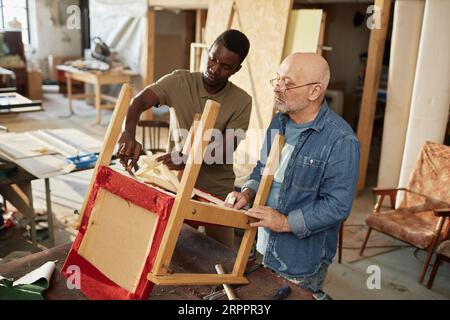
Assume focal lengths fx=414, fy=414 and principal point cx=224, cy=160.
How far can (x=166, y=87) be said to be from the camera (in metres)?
2.29

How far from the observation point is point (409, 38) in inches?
172

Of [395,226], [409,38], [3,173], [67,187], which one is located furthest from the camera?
[67,187]

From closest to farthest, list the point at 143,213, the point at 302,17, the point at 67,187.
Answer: the point at 143,213 → the point at 302,17 → the point at 67,187

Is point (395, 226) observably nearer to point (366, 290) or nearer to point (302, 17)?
point (366, 290)

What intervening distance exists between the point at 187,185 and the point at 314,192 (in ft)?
2.21

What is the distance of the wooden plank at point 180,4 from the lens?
6.02 m

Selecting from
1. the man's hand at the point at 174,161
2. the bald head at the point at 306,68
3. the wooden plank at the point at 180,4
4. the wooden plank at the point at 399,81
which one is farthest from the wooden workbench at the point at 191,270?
the wooden plank at the point at 180,4

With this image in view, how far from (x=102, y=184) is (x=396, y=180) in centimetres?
398

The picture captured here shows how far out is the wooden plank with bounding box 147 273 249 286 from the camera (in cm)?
135

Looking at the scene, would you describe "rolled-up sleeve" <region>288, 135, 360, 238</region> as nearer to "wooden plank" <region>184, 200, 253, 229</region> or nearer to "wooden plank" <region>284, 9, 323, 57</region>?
"wooden plank" <region>184, 200, 253, 229</region>

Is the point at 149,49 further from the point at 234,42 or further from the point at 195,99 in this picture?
the point at 234,42

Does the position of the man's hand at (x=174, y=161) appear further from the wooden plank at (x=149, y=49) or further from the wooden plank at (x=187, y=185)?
the wooden plank at (x=149, y=49)

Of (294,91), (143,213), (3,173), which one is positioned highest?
(294,91)
